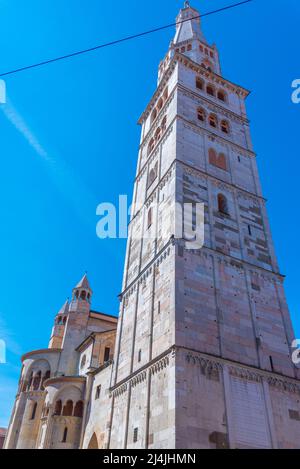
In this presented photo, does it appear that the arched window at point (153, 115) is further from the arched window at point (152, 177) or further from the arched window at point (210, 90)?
the arched window at point (152, 177)

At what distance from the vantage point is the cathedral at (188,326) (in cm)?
1304

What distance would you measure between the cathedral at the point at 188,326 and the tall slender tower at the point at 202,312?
0.19 feet

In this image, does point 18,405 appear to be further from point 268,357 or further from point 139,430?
point 268,357

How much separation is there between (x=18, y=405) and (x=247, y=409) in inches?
796

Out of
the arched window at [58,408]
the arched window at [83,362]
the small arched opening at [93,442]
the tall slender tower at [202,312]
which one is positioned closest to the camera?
the tall slender tower at [202,312]

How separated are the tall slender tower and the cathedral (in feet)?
0.19

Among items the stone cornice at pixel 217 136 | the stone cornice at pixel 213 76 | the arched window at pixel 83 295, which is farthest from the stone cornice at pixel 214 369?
the stone cornice at pixel 213 76

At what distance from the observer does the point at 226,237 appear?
60.2 ft

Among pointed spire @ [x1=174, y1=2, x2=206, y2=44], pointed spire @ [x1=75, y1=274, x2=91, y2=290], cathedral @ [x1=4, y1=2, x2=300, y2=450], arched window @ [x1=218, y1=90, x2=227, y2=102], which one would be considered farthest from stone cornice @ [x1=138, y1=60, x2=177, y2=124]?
pointed spire @ [x1=75, y1=274, x2=91, y2=290]

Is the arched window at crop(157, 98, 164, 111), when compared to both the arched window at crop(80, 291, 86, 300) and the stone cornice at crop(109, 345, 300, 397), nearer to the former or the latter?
the arched window at crop(80, 291, 86, 300)

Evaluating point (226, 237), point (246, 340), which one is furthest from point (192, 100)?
point (246, 340)

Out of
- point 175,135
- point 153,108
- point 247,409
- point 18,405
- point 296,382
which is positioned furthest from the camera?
point 153,108

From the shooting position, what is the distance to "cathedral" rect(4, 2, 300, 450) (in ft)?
42.8

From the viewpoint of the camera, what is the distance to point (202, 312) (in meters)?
15.0
